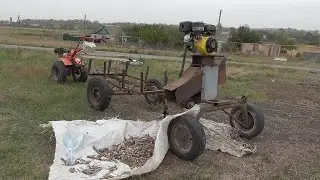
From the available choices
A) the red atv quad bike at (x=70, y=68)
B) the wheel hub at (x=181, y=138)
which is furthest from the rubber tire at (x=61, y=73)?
the wheel hub at (x=181, y=138)

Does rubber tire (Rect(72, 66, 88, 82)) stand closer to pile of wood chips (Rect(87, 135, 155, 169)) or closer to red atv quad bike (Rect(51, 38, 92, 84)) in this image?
red atv quad bike (Rect(51, 38, 92, 84))

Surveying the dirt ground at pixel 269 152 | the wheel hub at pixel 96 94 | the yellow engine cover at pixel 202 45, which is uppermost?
the yellow engine cover at pixel 202 45

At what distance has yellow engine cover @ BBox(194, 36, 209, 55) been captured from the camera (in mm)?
5523

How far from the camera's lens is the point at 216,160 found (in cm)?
521

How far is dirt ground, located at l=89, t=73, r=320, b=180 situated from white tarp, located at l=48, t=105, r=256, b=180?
0.14 m

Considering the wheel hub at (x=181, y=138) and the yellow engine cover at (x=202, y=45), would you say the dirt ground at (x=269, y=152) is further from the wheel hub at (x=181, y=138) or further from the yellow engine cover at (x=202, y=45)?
the yellow engine cover at (x=202, y=45)

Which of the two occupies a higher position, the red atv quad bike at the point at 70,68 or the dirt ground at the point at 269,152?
the red atv quad bike at the point at 70,68

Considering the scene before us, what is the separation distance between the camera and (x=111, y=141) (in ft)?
17.9

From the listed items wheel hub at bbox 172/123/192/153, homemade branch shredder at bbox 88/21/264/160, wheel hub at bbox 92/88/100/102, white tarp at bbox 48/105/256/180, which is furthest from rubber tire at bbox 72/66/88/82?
wheel hub at bbox 172/123/192/153

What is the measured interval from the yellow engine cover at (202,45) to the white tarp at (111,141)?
0.80 meters

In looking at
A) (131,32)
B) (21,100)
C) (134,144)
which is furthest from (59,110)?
(131,32)

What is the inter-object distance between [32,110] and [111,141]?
2.43 meters

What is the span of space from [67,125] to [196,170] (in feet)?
6.25

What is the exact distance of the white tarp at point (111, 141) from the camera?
450 centimetres
